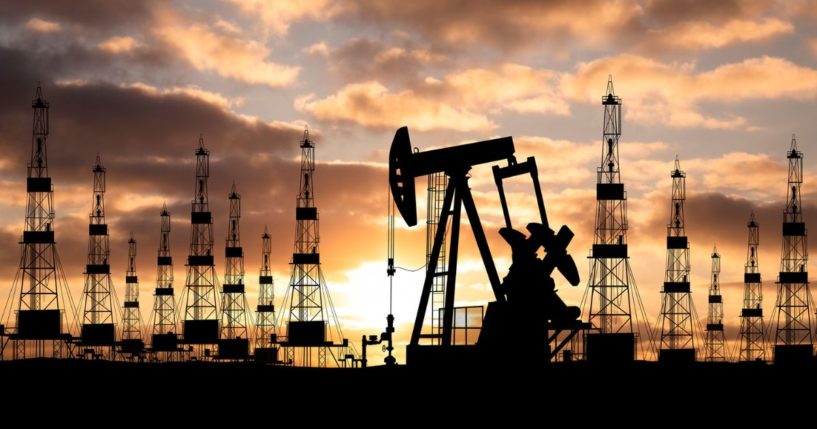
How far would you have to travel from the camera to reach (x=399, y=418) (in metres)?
26.9

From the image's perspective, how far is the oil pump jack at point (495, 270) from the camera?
91.4ft

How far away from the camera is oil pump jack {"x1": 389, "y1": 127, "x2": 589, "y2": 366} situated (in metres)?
27.8

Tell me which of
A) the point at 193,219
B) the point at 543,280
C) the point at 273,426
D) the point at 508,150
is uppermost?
the point at 193,219

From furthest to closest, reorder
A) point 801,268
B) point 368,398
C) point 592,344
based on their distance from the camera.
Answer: point 801,268 → point 592,344 → point 368,398

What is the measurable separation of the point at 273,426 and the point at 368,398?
16.2 feet

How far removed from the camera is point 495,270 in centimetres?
2941

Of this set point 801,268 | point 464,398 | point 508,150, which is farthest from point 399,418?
point 801,268

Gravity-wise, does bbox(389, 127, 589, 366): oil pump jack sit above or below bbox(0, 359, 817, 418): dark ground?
above

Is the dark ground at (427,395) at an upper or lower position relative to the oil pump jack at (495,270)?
lower

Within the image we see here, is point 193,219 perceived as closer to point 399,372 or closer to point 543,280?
point 399,372

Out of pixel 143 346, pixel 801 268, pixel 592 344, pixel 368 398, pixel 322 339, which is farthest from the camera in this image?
pixel 143 346

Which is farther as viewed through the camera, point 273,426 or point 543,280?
point 543,280

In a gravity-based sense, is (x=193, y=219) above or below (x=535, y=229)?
above

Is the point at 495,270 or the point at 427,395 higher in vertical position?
the point at 495,270
